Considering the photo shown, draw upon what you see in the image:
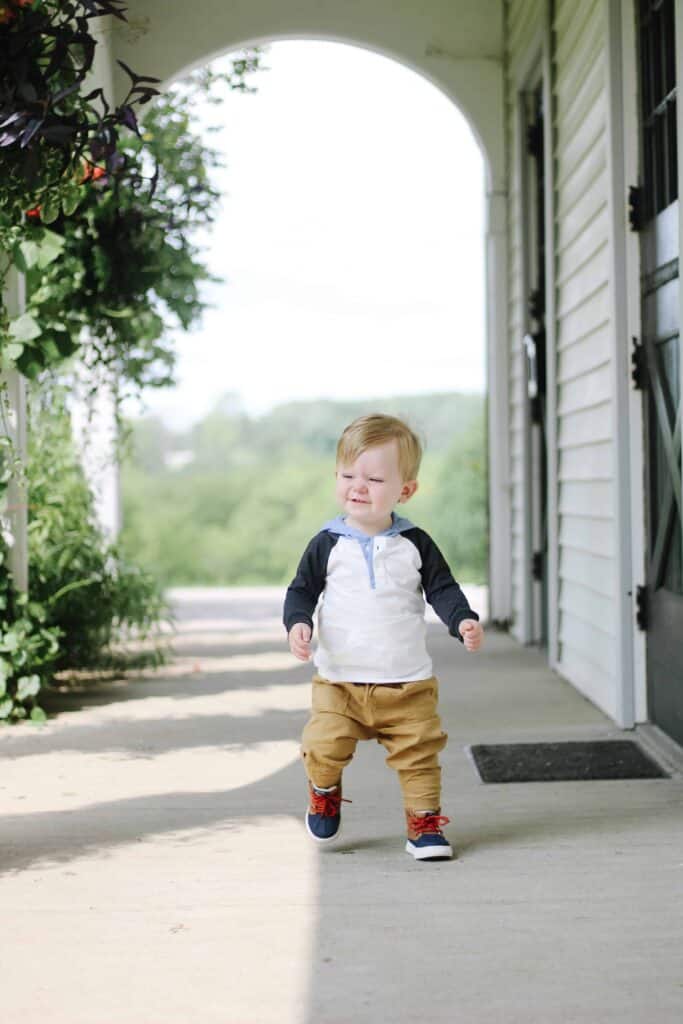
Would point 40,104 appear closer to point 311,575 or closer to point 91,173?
point 91,173

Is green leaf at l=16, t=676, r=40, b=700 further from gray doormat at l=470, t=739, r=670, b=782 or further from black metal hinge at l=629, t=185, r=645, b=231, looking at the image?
black metal hinge at l=629, t=185, r=645, b=231

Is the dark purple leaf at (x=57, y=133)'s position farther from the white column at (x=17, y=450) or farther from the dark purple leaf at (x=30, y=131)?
the white column at (x=17, y=450)

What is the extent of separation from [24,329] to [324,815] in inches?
74.6

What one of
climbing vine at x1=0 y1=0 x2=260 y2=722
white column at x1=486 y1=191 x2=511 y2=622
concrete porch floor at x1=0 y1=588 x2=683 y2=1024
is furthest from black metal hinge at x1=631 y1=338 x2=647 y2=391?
white column at x1=486 y1=191 x2=511 y2=622

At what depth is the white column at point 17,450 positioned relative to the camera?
420 cm

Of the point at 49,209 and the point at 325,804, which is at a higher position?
the point at 49,209

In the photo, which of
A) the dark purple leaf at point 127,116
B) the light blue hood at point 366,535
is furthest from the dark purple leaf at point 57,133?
the light blue hood at point 366,535

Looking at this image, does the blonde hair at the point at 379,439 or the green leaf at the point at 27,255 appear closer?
the blonde hair at the point at 379,439

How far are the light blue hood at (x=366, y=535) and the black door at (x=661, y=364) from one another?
1.07 m

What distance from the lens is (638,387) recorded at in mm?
4043

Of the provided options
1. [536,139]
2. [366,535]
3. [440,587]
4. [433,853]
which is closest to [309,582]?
[366,535]

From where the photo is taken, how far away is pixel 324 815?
278 centimetres

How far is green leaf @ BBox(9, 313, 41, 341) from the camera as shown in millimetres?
3930

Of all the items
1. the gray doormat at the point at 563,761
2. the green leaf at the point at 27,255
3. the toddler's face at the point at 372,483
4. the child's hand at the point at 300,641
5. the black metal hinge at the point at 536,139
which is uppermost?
the black metal hinge at the point at 536,139
